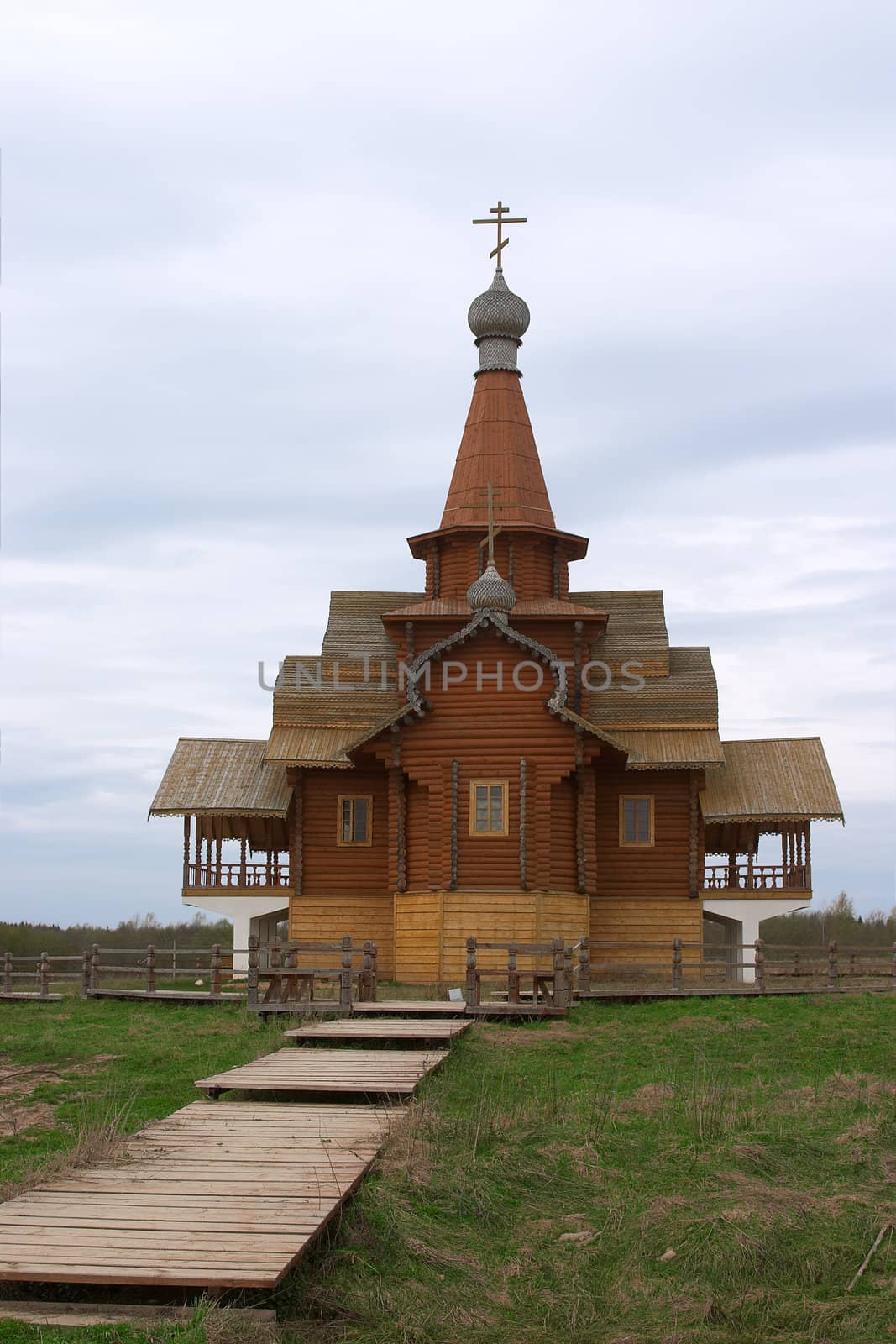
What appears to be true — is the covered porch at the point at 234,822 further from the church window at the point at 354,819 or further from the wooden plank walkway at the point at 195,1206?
the wooden plank walkway at the point at 195,1206

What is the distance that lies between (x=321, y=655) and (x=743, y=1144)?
22.7 m

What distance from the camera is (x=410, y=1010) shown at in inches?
754

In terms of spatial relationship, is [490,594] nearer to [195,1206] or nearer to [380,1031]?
[380,1031]

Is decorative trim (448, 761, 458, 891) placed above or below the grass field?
above

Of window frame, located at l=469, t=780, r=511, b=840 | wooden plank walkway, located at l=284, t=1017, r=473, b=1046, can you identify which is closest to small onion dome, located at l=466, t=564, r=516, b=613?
window frame, located at l=469, t=780, r=511, b=840

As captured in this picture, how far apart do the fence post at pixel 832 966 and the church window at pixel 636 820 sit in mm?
7426

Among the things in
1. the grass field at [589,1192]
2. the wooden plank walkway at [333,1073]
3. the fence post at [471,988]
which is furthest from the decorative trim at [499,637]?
the wooden plank walkway at [333,1073]

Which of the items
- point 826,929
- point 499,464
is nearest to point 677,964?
point 499,464

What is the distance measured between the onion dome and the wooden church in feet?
0.17

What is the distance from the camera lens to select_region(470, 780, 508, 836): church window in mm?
27277

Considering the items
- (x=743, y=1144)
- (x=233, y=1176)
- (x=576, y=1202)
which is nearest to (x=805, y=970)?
(x=743, y=1144)

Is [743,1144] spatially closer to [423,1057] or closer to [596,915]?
[423,1057]

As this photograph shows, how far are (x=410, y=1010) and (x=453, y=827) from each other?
8.26m

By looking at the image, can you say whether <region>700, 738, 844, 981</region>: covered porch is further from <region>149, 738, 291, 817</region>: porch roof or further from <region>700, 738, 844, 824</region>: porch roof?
<region>149, 738, 291, 817</region>: porch roof
